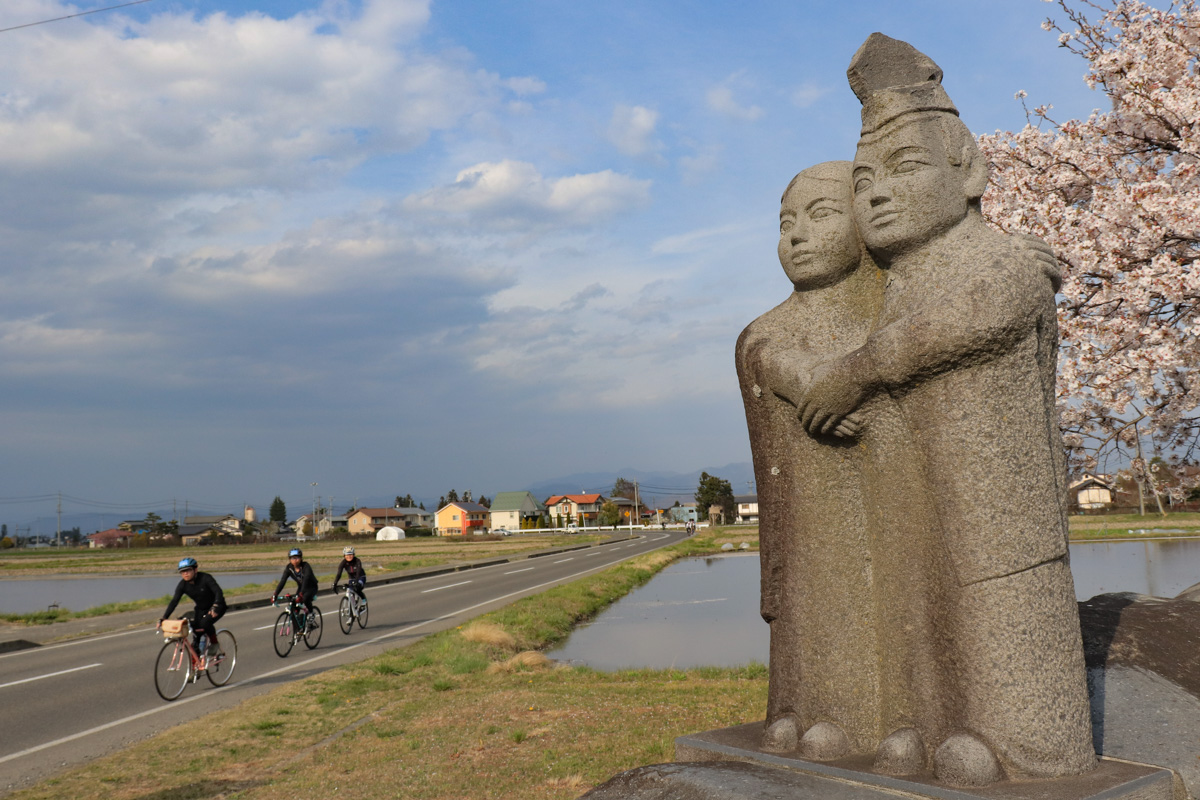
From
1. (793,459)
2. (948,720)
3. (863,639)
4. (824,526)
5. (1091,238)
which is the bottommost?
(948,720)

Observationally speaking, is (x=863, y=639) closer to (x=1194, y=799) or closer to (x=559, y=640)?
(x=1194, y=799)

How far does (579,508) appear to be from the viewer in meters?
129

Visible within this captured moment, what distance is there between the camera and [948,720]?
3.55 metres

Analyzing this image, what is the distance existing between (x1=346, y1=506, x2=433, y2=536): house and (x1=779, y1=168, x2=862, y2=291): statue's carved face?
112 m

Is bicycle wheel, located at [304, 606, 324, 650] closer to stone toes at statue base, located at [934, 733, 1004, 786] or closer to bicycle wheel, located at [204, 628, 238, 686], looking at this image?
bicycle wheel, located at [204, 628, 238, 686]

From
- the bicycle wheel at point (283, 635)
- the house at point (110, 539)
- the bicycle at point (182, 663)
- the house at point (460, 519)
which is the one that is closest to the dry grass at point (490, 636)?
the bicycle wheel at point (283, 635)

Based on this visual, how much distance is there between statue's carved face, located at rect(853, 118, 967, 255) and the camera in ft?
12.9

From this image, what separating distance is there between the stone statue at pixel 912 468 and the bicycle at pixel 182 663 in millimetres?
9840

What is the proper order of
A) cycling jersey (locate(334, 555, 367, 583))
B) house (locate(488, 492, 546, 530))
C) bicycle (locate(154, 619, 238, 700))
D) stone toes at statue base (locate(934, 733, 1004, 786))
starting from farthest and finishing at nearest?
house (locate(488, 492, 546, 530)) → cycling jersey (locate(334, 555, 367, 583)) → bicycle (locate(154, 619, 238, 700)) → stone toes at statue base (locate(934, 733, 1004, 786))

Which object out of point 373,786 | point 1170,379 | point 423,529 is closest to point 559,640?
point 373,786

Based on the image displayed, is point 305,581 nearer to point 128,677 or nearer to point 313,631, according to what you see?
point 313,631

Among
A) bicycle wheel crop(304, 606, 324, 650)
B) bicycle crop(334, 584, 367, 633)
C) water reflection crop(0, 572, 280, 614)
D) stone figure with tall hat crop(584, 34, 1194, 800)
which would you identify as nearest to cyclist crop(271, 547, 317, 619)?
bicycle wheel crop(304, 606, 324, 650)

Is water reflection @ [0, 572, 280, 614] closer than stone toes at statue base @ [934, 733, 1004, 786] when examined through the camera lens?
No

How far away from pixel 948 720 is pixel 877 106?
2.80m
